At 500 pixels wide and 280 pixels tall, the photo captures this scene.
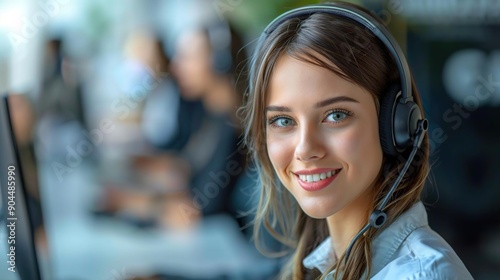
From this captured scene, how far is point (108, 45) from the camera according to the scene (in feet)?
11.0

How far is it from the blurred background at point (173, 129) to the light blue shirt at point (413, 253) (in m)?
1.92

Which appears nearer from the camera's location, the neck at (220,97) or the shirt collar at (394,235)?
the shirt collar at (394,235)

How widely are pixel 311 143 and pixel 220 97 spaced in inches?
87.4

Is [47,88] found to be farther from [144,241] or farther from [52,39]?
[144,241]

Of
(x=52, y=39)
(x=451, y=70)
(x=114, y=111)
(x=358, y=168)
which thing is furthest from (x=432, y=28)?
(x=358, y=168)

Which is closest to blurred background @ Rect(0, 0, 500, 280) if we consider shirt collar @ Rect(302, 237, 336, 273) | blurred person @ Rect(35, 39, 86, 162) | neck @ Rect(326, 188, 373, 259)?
blurred person @ Rect(35, 39, 86, 162)

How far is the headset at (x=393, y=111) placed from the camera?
1049 millimetres

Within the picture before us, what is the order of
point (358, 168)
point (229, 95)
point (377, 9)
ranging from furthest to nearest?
point (229, 95)
point (377, 9)
point (358, 168)

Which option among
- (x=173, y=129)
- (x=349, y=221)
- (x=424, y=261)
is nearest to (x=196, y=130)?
(x=173, y=129)

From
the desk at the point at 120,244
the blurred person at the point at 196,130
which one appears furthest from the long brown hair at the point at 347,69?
the desk at the point at 120,244

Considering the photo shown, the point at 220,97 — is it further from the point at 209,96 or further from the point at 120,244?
the point at 120,244

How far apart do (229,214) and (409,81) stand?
2246 mm

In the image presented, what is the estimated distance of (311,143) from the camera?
1032 millimetres

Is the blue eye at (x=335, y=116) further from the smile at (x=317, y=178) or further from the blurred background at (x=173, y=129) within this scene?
the blurred background at (x=173, y=129)
